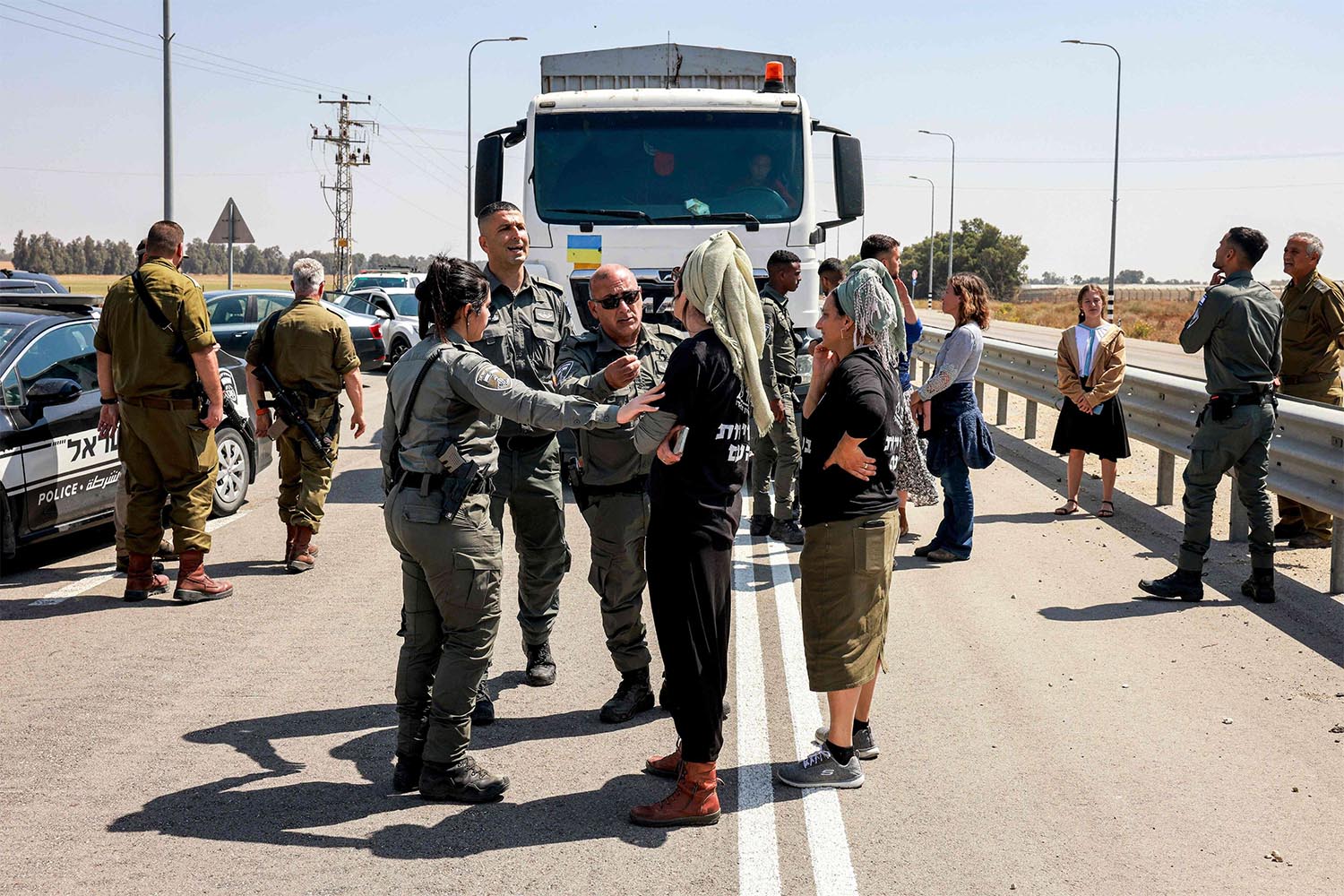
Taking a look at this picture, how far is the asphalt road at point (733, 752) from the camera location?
4.17 m

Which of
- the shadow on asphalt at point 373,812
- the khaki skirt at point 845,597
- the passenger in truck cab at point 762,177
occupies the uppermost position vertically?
the passenger in truck cab at point 762,177

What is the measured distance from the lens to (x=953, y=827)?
14.6 ft

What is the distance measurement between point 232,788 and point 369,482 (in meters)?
7.66

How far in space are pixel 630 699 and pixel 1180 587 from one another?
11.9ft

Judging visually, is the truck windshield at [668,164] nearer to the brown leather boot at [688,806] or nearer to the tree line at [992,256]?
the brown leather boot at [688,806]

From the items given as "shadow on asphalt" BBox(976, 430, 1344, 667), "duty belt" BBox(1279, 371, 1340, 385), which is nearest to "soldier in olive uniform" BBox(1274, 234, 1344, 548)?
"duty belt" BBox(1279, 371, 1340, 385)

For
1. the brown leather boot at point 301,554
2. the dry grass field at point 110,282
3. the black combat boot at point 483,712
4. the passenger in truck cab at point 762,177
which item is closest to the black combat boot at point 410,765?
the black combat boot at point 483,712

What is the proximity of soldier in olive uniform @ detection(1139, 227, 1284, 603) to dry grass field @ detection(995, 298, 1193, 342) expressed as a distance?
4233cm

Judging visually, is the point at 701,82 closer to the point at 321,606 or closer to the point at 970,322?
the point at 970,322

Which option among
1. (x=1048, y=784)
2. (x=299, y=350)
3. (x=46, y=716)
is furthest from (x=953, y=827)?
(x=299, y=350)

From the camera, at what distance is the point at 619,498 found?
5.64m

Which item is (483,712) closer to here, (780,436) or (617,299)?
(617,299)

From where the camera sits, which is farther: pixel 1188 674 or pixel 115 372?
pixel 115 372

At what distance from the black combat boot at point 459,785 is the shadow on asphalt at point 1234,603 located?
3.79 meters
